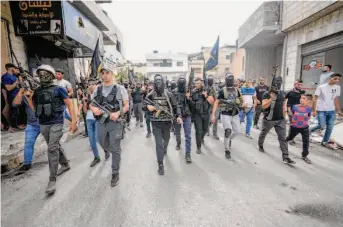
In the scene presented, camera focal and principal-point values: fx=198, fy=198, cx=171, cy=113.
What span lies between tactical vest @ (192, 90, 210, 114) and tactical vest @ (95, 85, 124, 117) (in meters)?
1.88

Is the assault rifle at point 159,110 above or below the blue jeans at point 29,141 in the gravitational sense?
above

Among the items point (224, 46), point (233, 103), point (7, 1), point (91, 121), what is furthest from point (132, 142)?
point (224, 46)

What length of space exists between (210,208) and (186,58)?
4886 cm

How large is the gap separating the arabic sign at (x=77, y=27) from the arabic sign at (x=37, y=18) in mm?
276

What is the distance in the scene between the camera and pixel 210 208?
256 cm

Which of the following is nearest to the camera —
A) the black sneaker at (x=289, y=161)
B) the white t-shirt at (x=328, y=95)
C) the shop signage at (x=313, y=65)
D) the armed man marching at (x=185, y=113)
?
the black sneaker at (x=289, y=161)

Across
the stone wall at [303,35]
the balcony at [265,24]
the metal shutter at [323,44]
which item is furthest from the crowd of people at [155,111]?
the balcony at [265,24]

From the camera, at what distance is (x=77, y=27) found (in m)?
8.12

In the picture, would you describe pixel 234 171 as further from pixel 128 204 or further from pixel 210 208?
pixel 128 204

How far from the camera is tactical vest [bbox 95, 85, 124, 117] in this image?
3.36 m

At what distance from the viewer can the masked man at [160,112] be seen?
3713 millimetres

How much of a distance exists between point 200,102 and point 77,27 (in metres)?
6.62

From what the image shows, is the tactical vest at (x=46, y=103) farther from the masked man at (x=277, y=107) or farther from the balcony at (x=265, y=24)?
the balcony at (x=265, y=24)

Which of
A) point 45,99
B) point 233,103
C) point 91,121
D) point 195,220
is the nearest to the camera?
point 195,220
